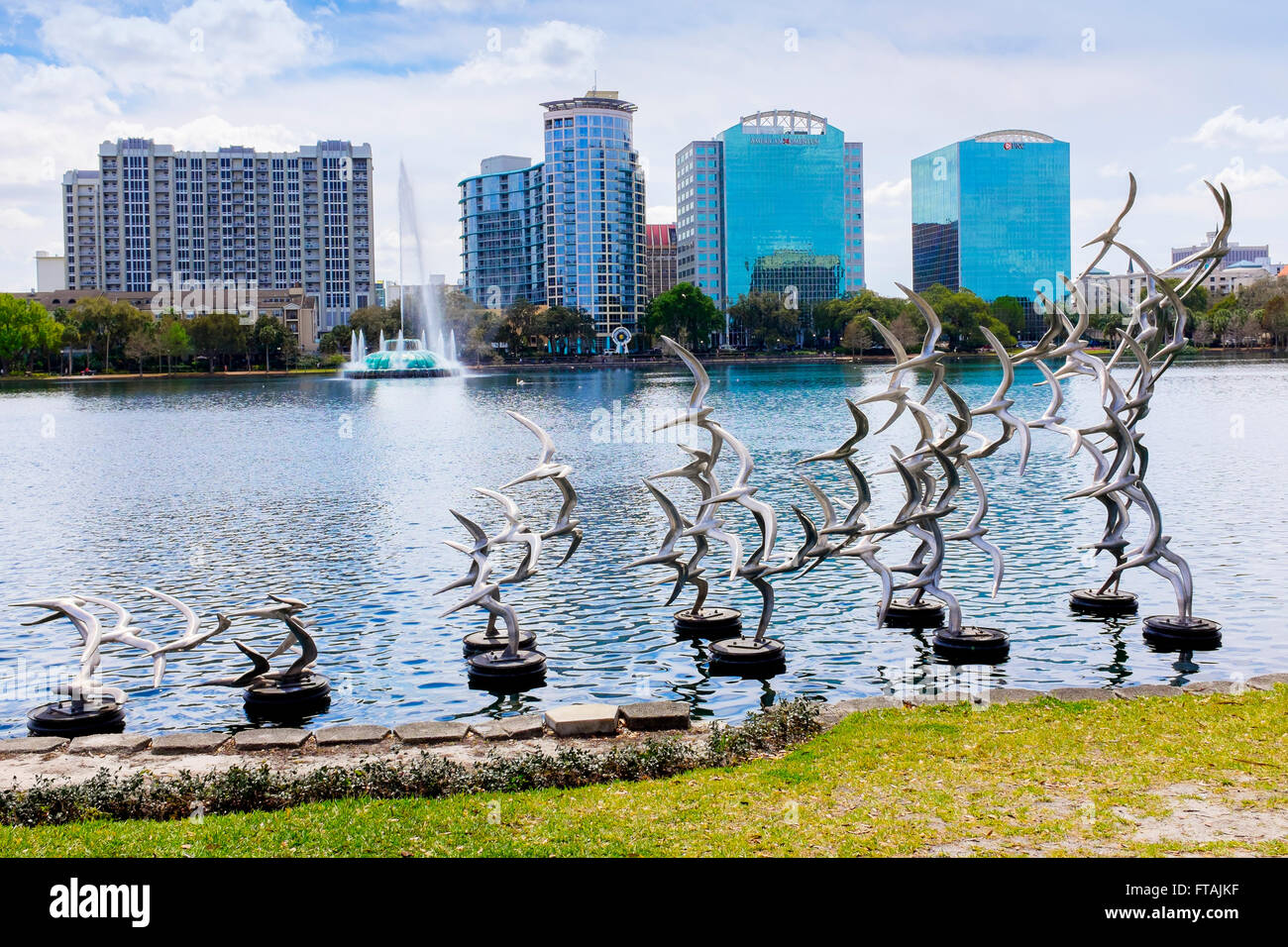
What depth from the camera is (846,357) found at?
→ 17188 centimetres

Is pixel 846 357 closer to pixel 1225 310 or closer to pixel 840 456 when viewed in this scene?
pixel 1225 310

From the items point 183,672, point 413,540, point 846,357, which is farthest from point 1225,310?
point 183,672

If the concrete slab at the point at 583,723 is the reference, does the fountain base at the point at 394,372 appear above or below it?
above

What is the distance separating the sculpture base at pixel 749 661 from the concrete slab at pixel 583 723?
414cm

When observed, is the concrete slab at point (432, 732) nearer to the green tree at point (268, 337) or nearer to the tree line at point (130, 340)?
the tree line at point (130, 340)

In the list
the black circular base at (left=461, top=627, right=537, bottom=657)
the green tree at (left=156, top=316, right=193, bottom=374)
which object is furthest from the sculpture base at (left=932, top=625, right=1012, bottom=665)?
the green tree at (left=156, top=316, right=193, bottom=374)

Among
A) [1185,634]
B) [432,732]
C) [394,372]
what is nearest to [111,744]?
[432,732]

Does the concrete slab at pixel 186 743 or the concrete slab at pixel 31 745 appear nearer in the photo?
the concrete slab at pixel 31 745

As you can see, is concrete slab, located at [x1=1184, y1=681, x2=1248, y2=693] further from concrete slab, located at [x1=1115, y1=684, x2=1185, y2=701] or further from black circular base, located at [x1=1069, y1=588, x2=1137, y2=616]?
black circular base, located at [x1=1069, y1=588, x2=1137, y2=616]

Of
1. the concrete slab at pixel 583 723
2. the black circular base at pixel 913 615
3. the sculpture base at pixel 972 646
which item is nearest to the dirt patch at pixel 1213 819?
the concrete slab at pixel 583 723

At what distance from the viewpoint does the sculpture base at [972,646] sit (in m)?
17.2

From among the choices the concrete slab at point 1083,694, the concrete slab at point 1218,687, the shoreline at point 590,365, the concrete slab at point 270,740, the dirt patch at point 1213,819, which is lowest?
the concrete slab at point 270,740

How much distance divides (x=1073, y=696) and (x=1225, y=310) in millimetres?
157844
